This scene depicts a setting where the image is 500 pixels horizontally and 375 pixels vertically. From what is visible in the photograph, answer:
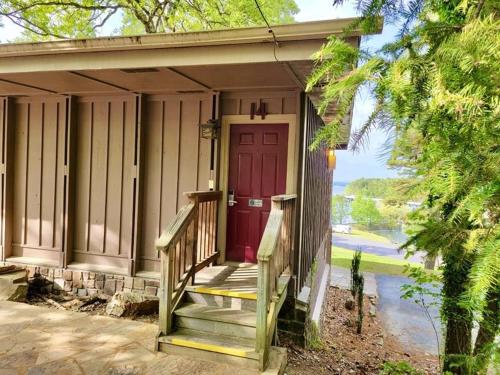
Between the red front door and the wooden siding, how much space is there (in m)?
0.21

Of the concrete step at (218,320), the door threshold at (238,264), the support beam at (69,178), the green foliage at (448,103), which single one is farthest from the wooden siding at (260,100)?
the green foliage at (448,103)

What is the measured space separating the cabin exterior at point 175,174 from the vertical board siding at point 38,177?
24 mm

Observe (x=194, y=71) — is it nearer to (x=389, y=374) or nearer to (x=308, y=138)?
(x=308, y=138)

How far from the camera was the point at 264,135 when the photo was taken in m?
4.82

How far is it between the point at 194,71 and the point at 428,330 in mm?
7951

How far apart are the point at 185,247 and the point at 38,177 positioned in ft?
11.7

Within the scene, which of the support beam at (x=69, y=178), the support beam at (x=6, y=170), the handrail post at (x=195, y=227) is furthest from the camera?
the support beam at (x=6, y=170)

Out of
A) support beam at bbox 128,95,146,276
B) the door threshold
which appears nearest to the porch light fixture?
support beam at bbox 128,95,146,276

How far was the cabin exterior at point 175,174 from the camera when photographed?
3.36 metres

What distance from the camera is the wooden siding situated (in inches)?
183

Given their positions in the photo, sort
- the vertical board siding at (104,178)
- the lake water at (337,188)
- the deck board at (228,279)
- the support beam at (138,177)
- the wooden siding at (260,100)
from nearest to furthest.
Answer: the deck board at (228,279) → the wooden siding at (260,100) → the support beam at (138,177) → the vertical board siding at (104,178) → the lake water at (337,188)

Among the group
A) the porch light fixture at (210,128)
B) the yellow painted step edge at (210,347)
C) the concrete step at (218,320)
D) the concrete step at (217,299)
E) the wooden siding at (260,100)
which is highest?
the wooden siding at (260,100)

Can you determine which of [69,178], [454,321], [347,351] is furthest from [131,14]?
[454,321]

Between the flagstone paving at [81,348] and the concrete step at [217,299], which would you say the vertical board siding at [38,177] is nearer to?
the flagstone paving at [81,348]
